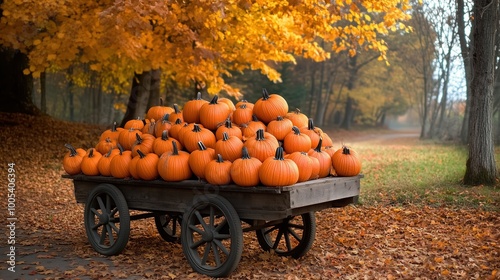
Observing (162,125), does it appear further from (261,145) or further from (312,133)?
(312,133)

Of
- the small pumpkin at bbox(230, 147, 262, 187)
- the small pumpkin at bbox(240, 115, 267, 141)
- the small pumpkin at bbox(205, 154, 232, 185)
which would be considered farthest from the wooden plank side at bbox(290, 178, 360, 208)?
the small pumpkin at bbox(240, 115, 267, 141)

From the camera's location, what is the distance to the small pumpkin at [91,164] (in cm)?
679

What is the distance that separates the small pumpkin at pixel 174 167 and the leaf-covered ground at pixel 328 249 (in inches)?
37.3

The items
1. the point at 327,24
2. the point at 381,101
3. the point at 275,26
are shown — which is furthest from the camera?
the point at 381,101

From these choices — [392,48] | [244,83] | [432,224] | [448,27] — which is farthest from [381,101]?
[432,224]

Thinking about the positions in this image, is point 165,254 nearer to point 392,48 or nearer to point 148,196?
point 148,196

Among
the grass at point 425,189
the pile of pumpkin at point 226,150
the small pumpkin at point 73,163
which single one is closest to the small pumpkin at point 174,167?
the pile of pumpkin at point 226,150

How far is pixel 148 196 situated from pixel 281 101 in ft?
5.78

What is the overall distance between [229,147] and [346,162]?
1199 millimetres

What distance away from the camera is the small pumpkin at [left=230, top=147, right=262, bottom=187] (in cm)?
548

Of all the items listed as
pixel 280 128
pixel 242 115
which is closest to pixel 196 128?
pixel 242 115

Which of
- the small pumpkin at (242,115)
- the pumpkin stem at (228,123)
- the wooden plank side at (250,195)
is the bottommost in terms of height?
the wooden plank side at (250,195)

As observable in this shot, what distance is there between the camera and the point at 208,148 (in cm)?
609

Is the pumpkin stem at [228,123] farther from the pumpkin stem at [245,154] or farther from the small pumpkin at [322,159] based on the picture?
the small pumpkin at [322,159]
